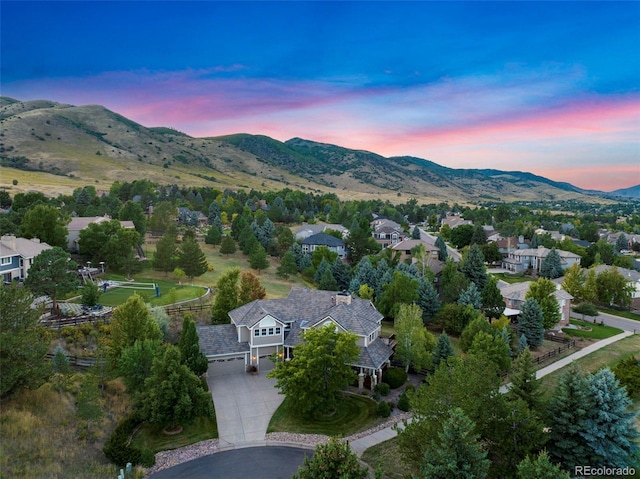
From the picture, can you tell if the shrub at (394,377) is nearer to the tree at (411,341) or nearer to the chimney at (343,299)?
the tree at (411,341)

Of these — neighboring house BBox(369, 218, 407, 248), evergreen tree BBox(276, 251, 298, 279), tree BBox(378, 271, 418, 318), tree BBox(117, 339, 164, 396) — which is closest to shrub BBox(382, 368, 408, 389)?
tree BBox(378, 271, 418, 318)

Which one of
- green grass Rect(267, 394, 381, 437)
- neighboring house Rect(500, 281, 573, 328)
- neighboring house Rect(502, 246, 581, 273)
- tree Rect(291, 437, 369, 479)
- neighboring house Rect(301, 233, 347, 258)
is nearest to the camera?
tree Rect(291, 437, 369, 479)

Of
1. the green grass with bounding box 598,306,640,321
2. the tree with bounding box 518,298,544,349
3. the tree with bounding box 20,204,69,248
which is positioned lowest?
the green grass with bounding box 598,306,640,321

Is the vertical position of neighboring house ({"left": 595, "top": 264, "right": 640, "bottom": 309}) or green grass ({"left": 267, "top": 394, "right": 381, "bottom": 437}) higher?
neighboring house ({"left": 595, "top": 264, "right": 640, "bottom": 309})

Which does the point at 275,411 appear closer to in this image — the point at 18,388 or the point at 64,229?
the point at 18,388

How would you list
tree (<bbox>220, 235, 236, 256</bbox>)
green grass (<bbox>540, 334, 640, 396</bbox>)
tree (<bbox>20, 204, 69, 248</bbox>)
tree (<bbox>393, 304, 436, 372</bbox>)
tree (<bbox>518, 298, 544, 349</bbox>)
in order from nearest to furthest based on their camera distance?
tree (<bbox>393, 304, 436, 372</bbox>) → green grass (<bbox>540, 334, 640, 396</bbox>) → tree (<bbox>518, 298, 544, 349</bbox>) → tree (<bbox>20, 204, 69, 248</bbox>) → tree (<bbox>220, 235, 236, 256</bbox>)

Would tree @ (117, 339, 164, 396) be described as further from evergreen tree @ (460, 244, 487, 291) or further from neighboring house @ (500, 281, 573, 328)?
evergreen tree @ (460, 244, 487, 291)
